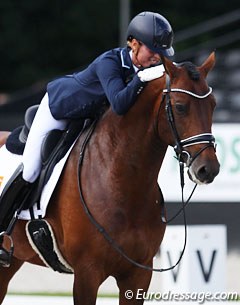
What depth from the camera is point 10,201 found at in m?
5.68

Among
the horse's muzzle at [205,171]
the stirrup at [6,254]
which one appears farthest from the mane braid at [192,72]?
the stirrup at [6,254]

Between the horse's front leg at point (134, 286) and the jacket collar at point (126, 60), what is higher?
the jacket collar at point (126, 60)

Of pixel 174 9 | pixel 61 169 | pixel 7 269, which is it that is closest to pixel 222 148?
pixel 7 269

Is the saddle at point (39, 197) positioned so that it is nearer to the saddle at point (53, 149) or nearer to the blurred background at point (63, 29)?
the saddle at point (53, 149)

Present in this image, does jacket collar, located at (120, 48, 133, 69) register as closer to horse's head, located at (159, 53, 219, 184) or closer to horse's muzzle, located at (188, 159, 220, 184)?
horse's head, located at (159, 53, 219, 184)

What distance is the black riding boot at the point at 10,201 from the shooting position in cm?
562

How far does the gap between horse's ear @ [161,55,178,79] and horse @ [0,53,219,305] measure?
0.5 inches

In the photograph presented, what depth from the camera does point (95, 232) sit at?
5.12 metres

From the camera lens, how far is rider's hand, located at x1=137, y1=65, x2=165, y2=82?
16.1 feet

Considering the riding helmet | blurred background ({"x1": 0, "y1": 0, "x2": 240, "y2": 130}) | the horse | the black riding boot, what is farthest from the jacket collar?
blurred background ({"x1": 0, "y1": 0, "x2": 240, "y2": 130})

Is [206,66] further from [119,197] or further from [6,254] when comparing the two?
[6,254]

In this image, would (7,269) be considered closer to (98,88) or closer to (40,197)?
(40,197)

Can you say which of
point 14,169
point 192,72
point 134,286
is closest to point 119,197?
point 134,286

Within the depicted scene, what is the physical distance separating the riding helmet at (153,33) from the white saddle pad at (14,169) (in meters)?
0.78
